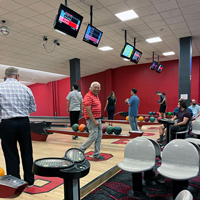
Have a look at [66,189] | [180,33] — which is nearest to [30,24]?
[180,33]

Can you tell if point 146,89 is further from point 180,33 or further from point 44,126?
point 44,126

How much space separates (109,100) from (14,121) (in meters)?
4.69

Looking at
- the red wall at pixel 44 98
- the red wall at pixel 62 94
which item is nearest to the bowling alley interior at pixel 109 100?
Result: the red wall at pixel 62 94

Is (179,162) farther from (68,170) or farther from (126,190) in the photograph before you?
(68,170)

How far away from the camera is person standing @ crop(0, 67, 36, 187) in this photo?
1994 millimetres

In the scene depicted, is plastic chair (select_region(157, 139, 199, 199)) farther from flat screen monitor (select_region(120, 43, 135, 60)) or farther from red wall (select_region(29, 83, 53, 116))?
red wall (select_region(29, 83, 53, 116))

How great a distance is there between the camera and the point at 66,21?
3.47m

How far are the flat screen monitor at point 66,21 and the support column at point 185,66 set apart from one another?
3.71 metres

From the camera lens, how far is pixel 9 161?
204 centimetres

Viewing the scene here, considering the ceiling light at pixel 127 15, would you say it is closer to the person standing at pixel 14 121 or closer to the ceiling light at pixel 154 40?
the ceiling light at pixel 154 40

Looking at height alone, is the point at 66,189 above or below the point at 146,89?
below

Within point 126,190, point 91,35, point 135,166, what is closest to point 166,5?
point 91,35

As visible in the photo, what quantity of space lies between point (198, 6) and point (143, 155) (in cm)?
355

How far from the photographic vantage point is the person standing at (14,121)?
1994 mm
